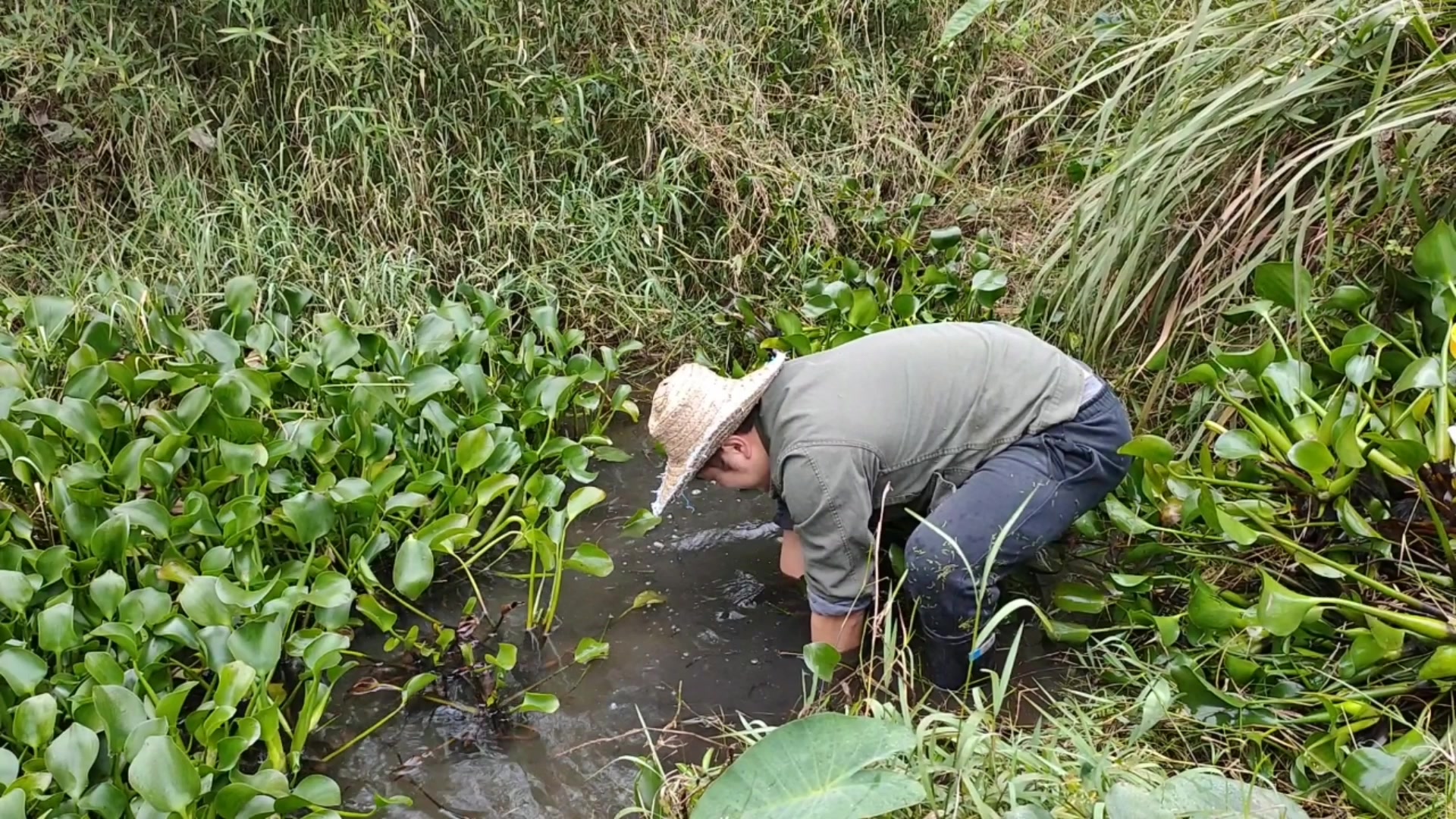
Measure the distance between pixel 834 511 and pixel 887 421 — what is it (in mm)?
233

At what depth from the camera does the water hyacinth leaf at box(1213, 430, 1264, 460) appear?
2.27 metres

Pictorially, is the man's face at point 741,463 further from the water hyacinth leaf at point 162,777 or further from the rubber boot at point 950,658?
the water hyacinth leaf at point 162,777

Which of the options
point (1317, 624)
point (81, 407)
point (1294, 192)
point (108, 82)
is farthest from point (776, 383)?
point (108, 82)

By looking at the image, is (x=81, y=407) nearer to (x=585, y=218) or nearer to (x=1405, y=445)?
(x=585, y=218)

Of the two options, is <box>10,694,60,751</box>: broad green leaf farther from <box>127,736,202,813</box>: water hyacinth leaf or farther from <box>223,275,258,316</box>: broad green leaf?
<box>223,275,258,316</box>: broad green leaf

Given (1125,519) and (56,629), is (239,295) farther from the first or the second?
(1125,519)

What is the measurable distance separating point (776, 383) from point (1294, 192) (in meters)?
1.44

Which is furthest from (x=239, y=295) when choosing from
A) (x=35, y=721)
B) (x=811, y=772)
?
(x=811, y=772)

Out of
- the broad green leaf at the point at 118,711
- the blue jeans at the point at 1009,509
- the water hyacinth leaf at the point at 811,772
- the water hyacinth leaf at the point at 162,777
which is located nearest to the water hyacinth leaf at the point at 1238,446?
the blue jeans at the point at 1009,509

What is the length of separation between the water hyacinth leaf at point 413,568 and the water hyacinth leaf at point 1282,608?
1.76 meters

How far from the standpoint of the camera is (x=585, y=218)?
13.3 feet

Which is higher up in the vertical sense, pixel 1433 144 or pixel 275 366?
pixel 1433 144

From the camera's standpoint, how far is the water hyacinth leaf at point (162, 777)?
1.93 m

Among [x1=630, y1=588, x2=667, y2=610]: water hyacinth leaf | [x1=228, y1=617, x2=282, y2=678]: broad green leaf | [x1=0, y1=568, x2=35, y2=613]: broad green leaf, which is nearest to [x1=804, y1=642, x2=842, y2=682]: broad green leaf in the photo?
[x1=630, y1=588, x2=667, y2=610]: water hyacinth leaf
